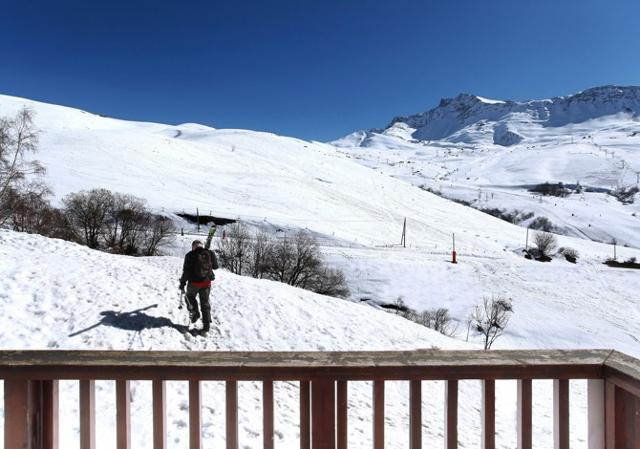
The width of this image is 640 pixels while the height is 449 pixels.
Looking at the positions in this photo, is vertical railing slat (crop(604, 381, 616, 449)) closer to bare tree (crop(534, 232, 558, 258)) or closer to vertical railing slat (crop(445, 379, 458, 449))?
vertical railing slat (crop(445, 379, 458, 449))

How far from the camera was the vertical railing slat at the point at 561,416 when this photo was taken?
2.26 meters

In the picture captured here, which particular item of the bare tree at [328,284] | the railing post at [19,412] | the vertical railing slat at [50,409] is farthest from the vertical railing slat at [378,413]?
the bare tree at [328,284]

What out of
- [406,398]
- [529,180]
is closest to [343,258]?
[406,398]

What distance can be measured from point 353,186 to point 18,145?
59.9m

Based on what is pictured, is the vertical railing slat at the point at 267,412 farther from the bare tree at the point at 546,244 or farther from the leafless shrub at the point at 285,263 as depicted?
the bare tree at the point at 546,244

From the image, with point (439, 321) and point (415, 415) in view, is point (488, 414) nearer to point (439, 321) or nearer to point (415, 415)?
point (415, 415)

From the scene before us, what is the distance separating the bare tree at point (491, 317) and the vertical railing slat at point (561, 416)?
25.1m

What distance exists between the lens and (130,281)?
12328mm

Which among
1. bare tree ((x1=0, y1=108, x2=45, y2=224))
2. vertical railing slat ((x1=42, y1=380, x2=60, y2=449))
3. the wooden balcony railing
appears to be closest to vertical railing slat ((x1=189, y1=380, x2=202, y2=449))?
the wooden balcony railing

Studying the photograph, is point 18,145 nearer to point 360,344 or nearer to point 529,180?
point 360,344

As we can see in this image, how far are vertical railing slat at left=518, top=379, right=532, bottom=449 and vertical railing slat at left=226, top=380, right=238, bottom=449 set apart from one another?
5.37ft

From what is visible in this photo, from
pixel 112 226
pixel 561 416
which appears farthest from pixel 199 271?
pixel 112 226

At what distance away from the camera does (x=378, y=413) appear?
227 cm

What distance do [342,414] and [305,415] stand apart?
211 mm
